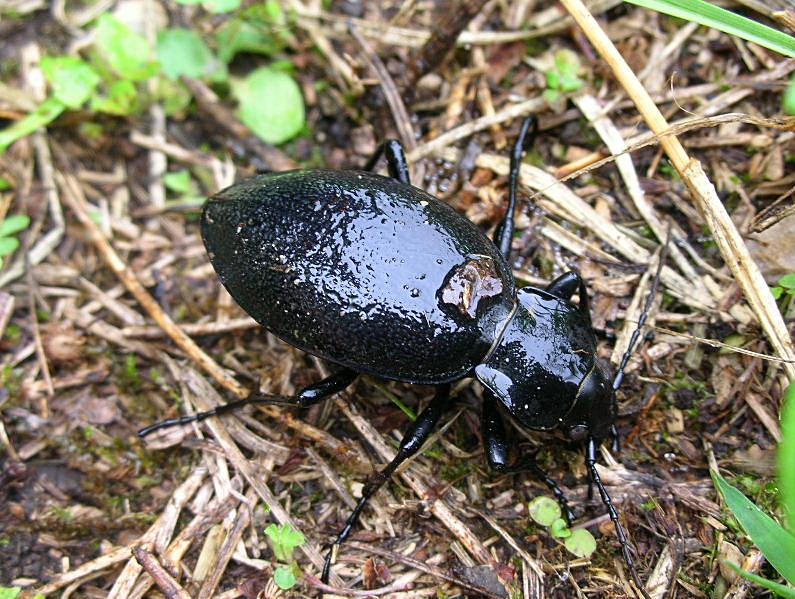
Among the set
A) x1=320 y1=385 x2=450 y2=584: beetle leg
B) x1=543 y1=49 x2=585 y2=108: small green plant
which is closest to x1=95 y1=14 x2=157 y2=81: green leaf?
x1=543 y1=49 x2=585 y2=108: small green plant

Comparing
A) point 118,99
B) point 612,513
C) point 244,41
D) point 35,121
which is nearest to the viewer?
point 612,513

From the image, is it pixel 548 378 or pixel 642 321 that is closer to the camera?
pixel 548 378

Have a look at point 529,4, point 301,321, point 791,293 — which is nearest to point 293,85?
point 529,4

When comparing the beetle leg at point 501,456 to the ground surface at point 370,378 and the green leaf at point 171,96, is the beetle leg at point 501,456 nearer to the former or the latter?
the ground surface at point 370,378

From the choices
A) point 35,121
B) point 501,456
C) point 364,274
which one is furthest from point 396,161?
point 35,121

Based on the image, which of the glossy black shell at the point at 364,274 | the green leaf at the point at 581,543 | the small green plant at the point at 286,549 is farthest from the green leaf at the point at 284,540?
the green leaf at the point at 581,543

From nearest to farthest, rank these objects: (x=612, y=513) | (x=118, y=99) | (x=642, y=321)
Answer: (x=612, y=513)
(x=642, y=321)
(x=118, y=99)

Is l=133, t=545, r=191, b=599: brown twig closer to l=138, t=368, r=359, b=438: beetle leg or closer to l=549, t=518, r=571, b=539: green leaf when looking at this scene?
l=138, t=368, r=359, b=438: beetle leg

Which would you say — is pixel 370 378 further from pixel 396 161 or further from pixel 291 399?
pixel 396 161
